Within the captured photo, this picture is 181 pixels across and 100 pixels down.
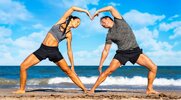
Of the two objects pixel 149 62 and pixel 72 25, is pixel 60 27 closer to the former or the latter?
A: pixel 72 25

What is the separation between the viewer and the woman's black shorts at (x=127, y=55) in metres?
9.15

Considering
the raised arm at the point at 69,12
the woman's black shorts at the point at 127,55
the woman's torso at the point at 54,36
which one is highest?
the raised arm at the point at 69,12

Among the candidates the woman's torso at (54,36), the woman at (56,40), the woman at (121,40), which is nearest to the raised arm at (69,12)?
the woman at (56,40)

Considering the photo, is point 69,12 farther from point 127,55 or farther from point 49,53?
point 127,55

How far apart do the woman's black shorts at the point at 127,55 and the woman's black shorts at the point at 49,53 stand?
4.49ft

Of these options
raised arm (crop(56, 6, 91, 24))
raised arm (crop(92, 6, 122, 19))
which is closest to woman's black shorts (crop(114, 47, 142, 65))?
raised arm (crop(92, 6, 122, 19))

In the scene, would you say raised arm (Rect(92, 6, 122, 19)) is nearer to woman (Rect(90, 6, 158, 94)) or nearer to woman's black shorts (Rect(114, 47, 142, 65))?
woman (Rect(90, 6, 158, 94))

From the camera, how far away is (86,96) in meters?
8.90

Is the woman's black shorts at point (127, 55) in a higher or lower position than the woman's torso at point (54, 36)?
lower

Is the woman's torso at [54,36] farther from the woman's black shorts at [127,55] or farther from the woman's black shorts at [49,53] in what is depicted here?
the woman's black shorts at [127,55]

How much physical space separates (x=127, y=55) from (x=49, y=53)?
182 cm

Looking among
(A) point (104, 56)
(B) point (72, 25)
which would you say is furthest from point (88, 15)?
(A) point (104, 56)

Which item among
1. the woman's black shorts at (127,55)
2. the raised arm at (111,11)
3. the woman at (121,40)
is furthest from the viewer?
the woman's black shorts at (127,55)

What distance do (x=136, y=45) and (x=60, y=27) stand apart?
1838 millimetres
